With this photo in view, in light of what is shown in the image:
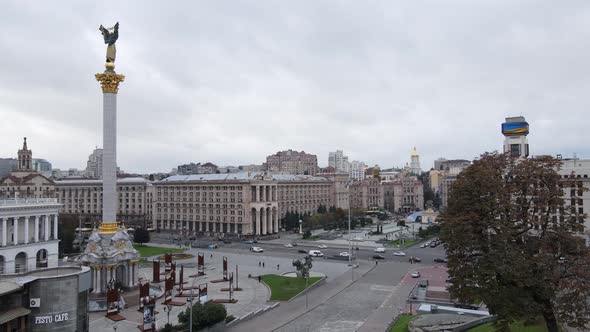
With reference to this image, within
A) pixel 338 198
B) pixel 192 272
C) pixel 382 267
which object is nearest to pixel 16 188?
pixel 192 272

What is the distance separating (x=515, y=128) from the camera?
109875 millimetres

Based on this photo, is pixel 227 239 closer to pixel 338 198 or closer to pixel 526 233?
pixel 338 198

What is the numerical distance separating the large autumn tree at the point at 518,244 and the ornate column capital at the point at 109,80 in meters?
39.9

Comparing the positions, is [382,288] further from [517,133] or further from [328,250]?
[517,133]

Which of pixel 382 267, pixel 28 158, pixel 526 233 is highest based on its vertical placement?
pixel 28 158

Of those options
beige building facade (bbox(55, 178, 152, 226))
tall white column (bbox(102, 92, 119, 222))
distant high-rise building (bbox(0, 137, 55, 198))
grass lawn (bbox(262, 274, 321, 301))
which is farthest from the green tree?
grass lawn (bbox(262, 274, 321, 301))

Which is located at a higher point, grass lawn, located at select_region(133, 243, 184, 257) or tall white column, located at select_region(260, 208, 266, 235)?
tall white column, located at select_region(260, 208, 266, 235)

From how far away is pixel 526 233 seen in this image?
25.7 metres

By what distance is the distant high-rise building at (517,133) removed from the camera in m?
109

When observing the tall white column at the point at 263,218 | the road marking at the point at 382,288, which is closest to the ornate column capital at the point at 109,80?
the road marking at the point at 382,288

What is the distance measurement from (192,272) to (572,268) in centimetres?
4715

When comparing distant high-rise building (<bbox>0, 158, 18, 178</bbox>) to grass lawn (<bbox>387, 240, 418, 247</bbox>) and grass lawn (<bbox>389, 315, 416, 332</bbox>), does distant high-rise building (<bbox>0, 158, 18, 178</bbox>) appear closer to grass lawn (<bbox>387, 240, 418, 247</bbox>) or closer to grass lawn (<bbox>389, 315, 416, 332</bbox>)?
grass lawn (<bbox>387, 240, 418, 247</bbox>)

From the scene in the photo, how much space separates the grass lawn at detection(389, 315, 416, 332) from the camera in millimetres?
33862

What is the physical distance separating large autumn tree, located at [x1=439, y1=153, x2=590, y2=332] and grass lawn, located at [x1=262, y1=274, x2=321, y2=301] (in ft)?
74.4
